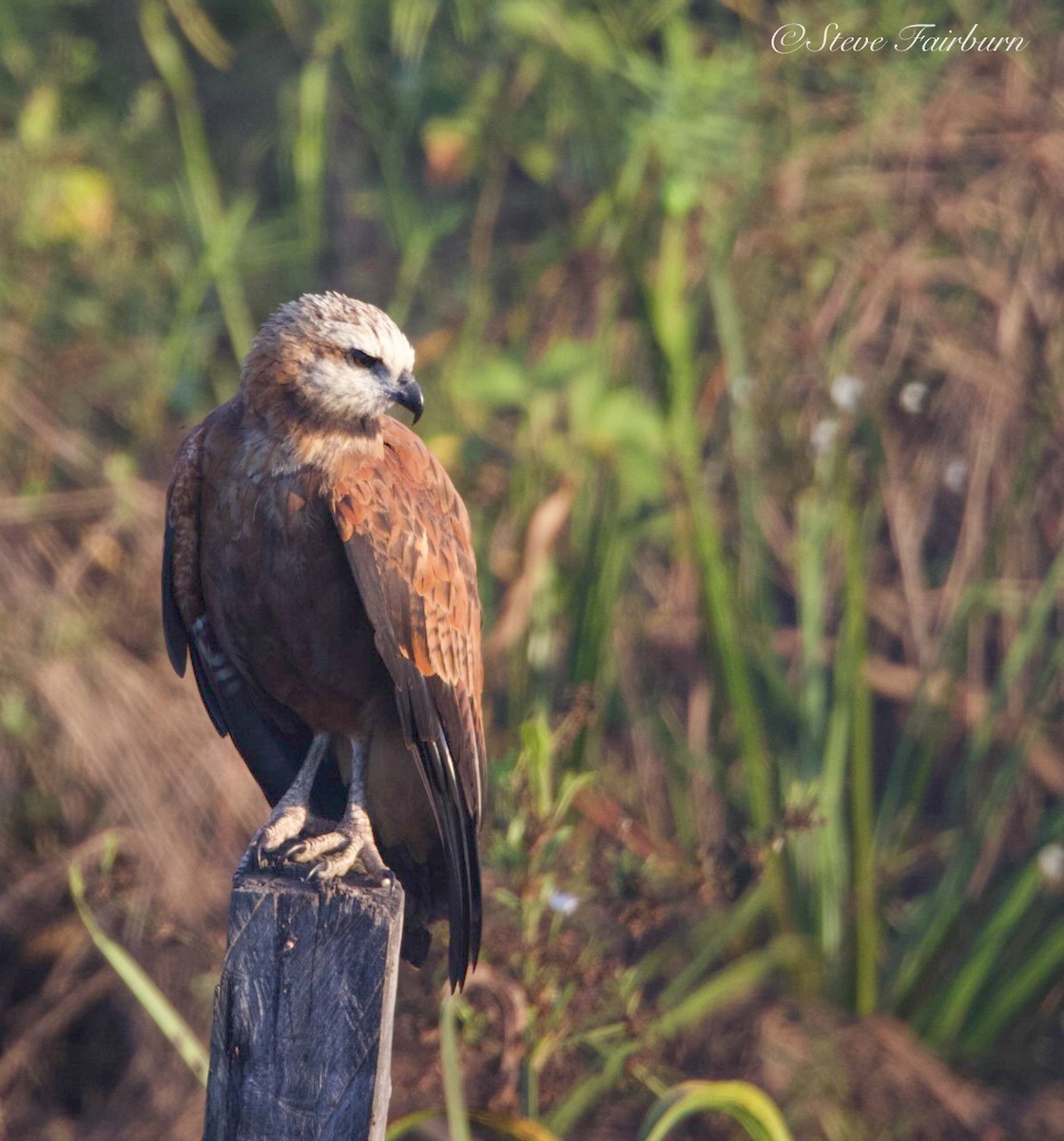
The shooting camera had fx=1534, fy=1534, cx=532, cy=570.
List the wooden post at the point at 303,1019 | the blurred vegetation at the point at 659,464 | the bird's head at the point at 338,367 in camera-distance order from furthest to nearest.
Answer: the blurred vegetation at the point at 659,464, the bird's head at the point at 338,367, the wooden post at the point at 303,1019

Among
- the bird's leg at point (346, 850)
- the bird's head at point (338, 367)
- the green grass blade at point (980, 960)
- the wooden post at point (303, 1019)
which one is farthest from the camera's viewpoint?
the green grass blade at point (980, 960)

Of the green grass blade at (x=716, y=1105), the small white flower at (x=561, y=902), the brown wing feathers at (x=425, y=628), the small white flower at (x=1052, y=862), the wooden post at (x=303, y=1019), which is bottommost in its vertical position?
the small white flower at (x=1052, y=862)

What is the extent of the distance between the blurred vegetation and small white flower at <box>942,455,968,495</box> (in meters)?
0.03

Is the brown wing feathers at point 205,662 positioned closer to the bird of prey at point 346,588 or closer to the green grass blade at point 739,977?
the bird of prey at point 346,588

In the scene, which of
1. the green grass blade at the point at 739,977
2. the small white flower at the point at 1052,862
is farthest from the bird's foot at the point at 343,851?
the small white flower at the point at 1052,862

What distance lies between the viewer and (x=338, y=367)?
2936 millimetres

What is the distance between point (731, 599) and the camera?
4.34 m

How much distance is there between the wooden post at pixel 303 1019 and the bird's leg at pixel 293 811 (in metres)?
0.54

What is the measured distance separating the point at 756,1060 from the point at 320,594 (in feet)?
7.63

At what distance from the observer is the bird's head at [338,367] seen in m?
2.91

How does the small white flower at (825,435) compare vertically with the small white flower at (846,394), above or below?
below

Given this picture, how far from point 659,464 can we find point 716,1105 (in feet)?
7.90

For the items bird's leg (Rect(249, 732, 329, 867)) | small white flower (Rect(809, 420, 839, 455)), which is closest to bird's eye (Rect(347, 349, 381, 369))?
bird's leg (Rect(249, 732, 329, 867))

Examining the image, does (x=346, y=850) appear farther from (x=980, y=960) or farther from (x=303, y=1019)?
(x=980, y=960)
